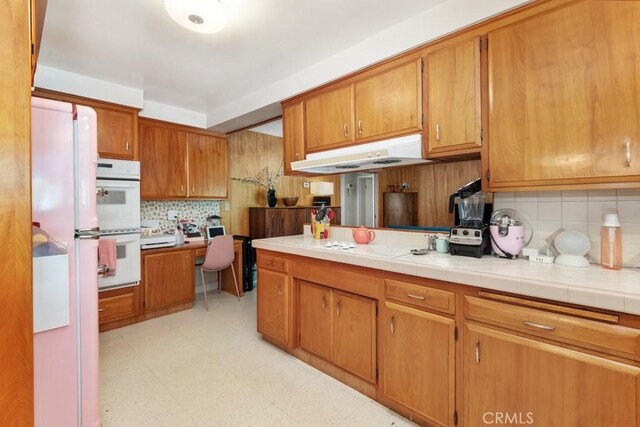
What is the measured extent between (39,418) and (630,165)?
287 cm

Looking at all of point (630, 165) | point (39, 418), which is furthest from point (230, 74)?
point (630, 165)

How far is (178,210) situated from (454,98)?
3.55 metres

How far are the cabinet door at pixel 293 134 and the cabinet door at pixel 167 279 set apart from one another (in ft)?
5.64

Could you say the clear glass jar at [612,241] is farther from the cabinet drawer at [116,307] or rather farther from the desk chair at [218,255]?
the cabinet drawer at [116,307]

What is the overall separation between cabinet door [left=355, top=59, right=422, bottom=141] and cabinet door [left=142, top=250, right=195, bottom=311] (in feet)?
8.24

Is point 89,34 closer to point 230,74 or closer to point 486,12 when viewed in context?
point 230,74

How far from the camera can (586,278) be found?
1.25 m

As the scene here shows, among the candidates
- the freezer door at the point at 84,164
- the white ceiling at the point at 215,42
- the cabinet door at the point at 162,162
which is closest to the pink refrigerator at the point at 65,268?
the freezer door at the point at 84,164

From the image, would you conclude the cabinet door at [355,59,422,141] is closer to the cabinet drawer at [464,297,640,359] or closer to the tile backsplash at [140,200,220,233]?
the cabinet drawer at [464,297,640,359]

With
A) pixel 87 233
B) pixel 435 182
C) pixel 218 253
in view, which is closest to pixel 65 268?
pixel 87 233

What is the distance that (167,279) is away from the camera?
3318 mm

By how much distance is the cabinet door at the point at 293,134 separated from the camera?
275 centimetres

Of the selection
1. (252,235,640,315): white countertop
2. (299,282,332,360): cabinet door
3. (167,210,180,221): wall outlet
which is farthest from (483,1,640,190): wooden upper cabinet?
(167,210,180,221): wall outlet

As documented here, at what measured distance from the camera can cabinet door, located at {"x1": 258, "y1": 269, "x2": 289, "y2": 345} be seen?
2.35 m
